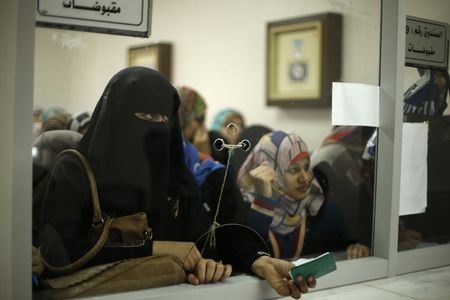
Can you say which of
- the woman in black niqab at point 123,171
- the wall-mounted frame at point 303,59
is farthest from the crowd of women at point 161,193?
the wall-mounted frame at point 303,59

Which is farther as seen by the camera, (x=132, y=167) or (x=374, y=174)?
(x=374, y=174)

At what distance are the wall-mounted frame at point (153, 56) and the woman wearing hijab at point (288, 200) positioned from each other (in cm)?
46

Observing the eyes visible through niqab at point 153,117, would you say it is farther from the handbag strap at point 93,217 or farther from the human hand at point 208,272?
the human hand at point 208,272

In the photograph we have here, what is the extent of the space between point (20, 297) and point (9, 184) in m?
0.23

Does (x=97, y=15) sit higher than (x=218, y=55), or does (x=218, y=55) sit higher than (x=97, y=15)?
(x=218, y=55)

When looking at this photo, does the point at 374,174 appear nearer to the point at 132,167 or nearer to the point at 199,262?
the point at 199,262

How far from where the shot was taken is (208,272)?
1339 millimetres

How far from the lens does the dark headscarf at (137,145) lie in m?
1.27

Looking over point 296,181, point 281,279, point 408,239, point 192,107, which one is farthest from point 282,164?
point 281,279

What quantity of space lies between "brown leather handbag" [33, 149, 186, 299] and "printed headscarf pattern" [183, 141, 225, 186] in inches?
11.6

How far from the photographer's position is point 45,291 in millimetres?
1169

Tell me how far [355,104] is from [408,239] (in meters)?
0.56

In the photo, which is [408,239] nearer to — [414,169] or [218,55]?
[414,169]

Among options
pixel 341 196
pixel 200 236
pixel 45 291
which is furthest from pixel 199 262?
pixel 341 196
